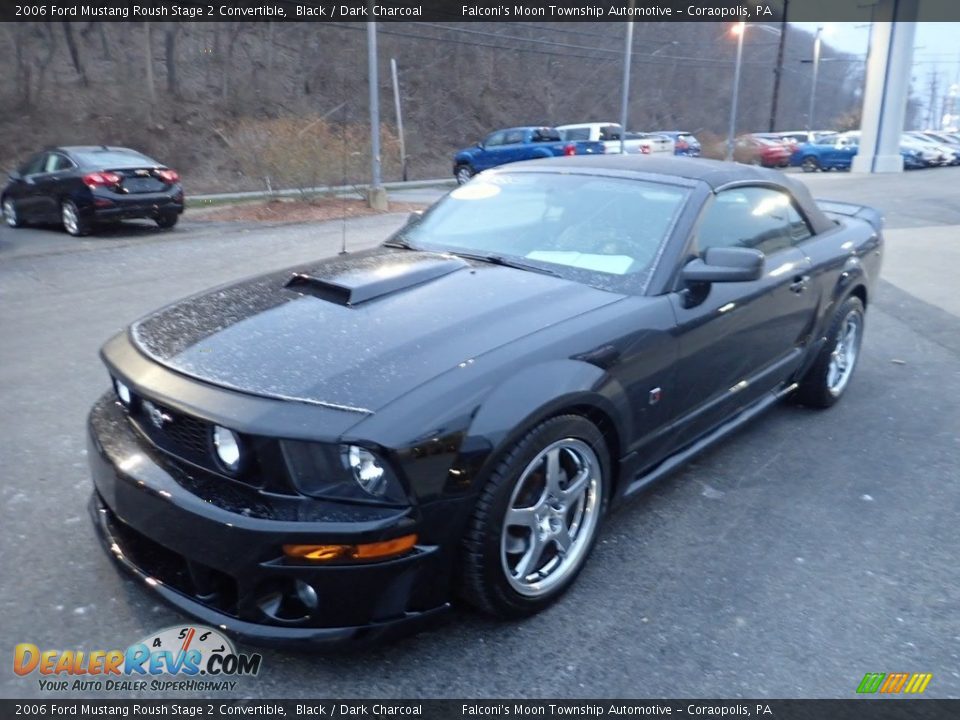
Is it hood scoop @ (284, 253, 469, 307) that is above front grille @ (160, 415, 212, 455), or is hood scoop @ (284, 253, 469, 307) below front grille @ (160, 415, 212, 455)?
above

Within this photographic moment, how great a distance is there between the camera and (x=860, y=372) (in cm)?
581

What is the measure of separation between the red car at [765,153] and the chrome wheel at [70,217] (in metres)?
31.1

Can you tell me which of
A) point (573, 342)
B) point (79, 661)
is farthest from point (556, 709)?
point (79, 661)

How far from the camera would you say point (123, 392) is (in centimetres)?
293

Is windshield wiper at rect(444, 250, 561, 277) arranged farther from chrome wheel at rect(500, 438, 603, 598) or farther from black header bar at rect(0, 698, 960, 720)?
black header bar at rect(0, 698, 960, 720)

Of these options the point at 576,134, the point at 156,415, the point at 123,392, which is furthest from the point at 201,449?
the point at 576,134

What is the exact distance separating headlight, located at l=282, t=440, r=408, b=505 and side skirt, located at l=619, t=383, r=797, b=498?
3.93 feet

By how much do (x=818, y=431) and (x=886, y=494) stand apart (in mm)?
826

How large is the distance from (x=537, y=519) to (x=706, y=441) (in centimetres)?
130

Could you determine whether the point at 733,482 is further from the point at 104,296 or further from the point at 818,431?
the point at 104,296

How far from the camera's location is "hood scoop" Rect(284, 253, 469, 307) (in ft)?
10.4

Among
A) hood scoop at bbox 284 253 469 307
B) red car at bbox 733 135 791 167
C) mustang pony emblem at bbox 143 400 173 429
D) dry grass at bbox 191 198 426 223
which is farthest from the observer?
red car at bbox 733 135 791 167

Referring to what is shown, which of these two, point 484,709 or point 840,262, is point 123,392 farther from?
point 840,262

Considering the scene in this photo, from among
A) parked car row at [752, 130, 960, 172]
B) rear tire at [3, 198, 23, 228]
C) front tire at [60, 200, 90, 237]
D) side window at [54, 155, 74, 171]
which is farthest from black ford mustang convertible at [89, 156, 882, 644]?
parked car row at [752, 130, 960, 172]
